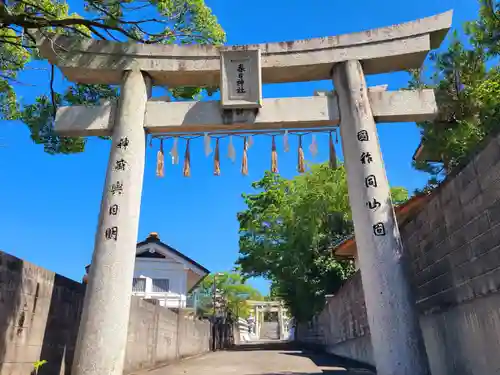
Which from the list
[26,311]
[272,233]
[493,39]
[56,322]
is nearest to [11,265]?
[26,311]

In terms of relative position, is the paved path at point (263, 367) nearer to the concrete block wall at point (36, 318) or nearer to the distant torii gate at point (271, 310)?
the concrete block wall at point (36, 318)

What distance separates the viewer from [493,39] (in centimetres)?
695

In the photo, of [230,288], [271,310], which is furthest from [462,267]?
[271,310]

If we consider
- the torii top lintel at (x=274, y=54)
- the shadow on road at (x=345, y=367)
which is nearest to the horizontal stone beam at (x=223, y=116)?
the torii top lintel at (x=274, y=54)

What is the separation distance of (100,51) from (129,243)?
3.85 metres

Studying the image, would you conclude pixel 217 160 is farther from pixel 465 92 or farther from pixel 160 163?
pixel 465 92

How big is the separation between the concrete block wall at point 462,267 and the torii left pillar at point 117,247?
15.5 feet

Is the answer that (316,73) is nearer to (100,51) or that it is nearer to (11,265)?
(100,51)

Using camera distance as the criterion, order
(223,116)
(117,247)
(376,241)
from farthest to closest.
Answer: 1. (223,116)
2. (117,247)
3. (376,241)

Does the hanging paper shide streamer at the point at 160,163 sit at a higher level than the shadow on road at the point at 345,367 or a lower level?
higher

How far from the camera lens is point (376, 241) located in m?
6.57

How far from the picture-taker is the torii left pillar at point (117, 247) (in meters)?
6.18

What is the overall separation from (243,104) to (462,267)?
461cm

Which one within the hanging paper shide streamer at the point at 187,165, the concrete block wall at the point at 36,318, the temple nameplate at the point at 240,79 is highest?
the temple nameplate at the point at 240,79
